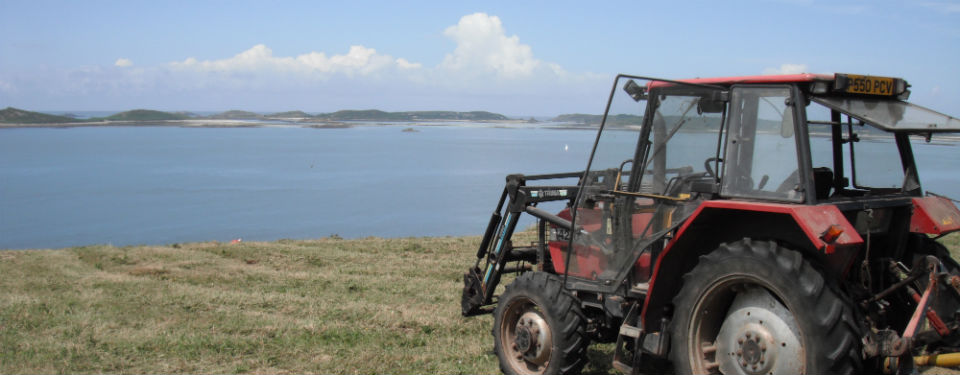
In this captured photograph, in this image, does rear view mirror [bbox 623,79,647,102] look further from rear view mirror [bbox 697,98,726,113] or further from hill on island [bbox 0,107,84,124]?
hill on island [bbox 0,107,84,124]

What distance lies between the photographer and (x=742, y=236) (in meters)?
4.71

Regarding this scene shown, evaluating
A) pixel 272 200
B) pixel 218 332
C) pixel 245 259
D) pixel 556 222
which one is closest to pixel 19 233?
pixel 272 200

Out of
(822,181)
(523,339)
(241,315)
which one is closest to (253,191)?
(241,315)

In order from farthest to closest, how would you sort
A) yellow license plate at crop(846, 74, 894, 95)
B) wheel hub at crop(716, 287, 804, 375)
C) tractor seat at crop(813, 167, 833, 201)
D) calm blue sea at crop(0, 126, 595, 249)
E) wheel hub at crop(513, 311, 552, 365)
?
calm blue sea at crop(0, 126, 595, 249) → wheel hub at crop(513, 311, 552, 365) → tractor seat at crop(813, 167, 833, 201) → yellow license plate at crop(846, 74, 894, 95) → wheel hub at crop(716, 287, 804, 375)

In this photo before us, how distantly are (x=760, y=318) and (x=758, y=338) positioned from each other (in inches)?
4.7

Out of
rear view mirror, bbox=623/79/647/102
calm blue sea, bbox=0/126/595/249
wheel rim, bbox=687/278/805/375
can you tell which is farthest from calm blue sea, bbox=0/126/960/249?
wheel rim, bbox=687/278/805/375

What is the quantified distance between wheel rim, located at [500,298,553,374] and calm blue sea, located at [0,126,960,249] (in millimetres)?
8342

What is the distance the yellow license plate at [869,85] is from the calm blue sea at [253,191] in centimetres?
767

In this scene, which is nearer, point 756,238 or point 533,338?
point 756,238

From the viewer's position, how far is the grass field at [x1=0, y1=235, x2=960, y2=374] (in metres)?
6.88

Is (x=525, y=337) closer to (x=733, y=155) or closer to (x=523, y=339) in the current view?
(x=523, y=339)

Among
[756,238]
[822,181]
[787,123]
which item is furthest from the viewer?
[822,181]

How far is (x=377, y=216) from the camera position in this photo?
4259cm

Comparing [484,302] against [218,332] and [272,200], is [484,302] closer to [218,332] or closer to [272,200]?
[218,332]
